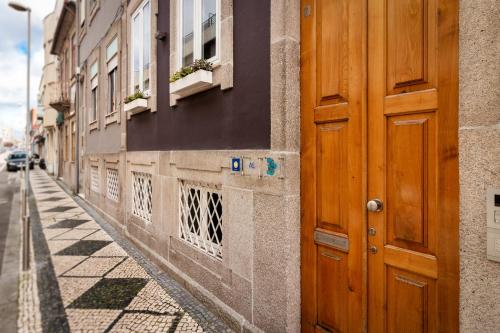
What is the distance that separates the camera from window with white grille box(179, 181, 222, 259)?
14.1ft

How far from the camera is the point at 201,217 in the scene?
4535 mm

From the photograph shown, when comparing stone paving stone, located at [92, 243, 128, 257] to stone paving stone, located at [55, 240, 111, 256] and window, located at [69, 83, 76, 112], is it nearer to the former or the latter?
stone paving stone, located at [55, 240, 111, 256]

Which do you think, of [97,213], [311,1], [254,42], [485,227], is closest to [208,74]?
[254,42]

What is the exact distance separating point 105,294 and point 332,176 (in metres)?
3.73

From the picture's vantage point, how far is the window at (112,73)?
9023mm

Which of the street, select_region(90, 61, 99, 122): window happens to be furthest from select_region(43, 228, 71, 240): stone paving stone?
select_region(90, 61, 99, 122): window

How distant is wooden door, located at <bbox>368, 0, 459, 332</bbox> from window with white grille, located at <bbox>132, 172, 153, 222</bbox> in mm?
4885

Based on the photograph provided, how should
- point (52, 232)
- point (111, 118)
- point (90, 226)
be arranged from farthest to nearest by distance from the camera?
1. point (111, 118)
2. point (90, 226)
3. point (52, 232)

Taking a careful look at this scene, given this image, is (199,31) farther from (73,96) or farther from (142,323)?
(73,96)

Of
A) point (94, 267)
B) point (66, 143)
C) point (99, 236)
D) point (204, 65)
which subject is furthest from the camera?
point (66, 143)

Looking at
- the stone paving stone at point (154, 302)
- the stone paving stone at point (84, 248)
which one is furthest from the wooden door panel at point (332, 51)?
the stone paving stone at point (84, 248)

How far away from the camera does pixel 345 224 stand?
2.76m

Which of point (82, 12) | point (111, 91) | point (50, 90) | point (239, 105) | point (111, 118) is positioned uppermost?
point (82, 12)

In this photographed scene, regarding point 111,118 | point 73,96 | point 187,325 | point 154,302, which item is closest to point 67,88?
point 73,96
